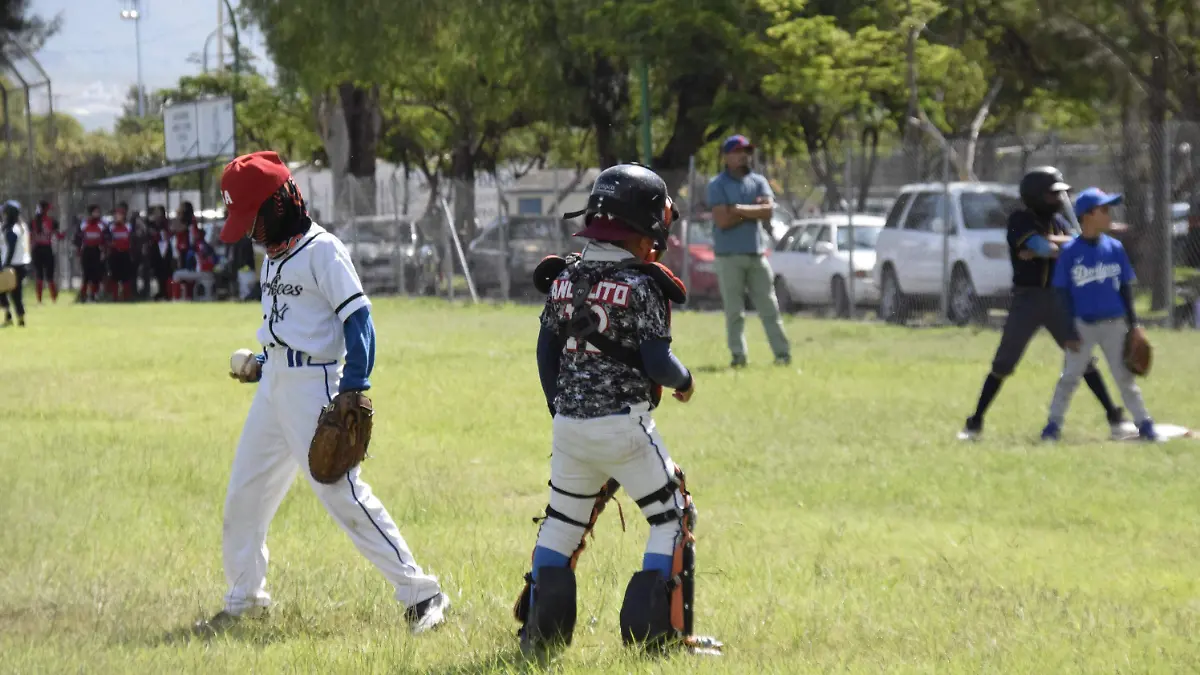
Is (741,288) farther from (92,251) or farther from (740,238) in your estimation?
(92,251)

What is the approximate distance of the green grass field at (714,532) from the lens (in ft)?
18.5

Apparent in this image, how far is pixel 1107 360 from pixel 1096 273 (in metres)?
0.57

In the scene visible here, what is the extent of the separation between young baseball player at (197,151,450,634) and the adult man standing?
29.9 feet

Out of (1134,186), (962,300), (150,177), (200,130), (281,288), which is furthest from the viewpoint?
(200,130)

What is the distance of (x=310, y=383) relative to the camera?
5.87 metres

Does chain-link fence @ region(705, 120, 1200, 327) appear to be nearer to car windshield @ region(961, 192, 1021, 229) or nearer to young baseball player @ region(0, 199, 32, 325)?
car windshield @ region(961, 192, 1021, 229)

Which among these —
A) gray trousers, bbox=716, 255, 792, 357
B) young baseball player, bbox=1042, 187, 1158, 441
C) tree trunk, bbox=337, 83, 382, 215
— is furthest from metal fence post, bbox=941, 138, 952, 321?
tree trunk, bbox=337, 83, 382, 215

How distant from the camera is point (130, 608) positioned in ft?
21.5

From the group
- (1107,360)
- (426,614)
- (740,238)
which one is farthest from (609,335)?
(740,238)

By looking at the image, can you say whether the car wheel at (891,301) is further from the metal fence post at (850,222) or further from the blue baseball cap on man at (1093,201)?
the blue baseball cap on man at (1093,201)

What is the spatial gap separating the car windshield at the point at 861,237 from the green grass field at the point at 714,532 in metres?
9.77

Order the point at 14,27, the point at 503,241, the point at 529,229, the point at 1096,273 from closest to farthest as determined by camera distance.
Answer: the point at 14,27 < the point at 1096,273 < the point at 503,241 < the point at 529,229

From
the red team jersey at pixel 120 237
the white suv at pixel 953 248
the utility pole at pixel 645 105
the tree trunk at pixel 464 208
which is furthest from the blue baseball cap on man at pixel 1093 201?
the red team jersey at pixel 120 237

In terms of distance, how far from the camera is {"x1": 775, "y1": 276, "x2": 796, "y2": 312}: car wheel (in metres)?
25.7
